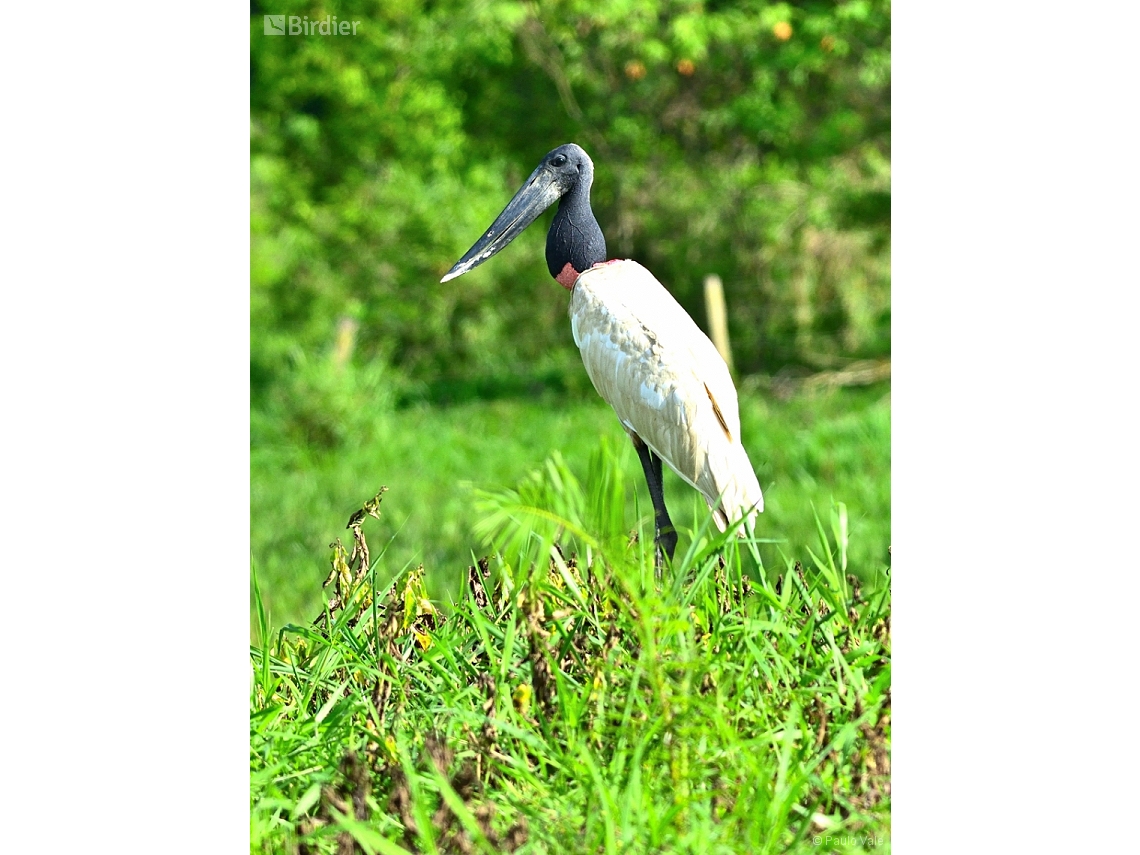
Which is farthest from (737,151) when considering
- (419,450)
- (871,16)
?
(419,450)

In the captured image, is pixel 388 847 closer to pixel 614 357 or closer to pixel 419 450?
pixel 614 357

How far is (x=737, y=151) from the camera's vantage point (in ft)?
30.9

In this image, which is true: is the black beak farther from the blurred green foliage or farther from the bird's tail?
the blurred green foliage

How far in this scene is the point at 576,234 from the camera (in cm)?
337

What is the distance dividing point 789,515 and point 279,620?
2579 millimetres

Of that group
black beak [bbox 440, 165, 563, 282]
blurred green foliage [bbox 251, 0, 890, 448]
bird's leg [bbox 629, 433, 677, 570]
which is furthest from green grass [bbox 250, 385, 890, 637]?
black beak [bbox 440, 165, 563, 282]

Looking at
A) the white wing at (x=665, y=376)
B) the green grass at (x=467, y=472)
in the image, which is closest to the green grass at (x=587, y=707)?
the white wing at (x=665, y=376)

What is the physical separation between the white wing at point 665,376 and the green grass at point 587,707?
23 centimetres

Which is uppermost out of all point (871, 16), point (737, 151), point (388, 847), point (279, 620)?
point (871, 16)

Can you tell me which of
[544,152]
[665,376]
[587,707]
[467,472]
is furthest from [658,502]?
[544,152]

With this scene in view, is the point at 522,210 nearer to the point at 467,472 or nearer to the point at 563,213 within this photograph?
the point at 563,213

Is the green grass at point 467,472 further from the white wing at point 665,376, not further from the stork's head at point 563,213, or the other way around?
the stork's head at point 563,213

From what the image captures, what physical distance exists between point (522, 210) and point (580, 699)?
1236 mm

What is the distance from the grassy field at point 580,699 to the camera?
2742mm
